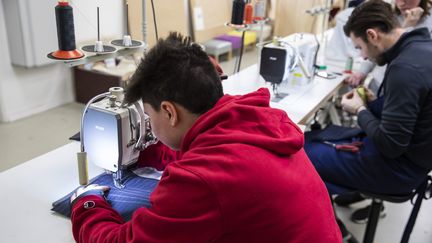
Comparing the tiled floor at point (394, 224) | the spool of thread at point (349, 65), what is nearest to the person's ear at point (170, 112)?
the tiled floor at point (394, 224)

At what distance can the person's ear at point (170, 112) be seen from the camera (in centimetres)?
88

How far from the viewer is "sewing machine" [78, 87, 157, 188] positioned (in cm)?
109

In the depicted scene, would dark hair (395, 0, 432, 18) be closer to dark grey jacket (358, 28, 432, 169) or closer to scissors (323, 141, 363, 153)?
dark grey jacket (358, 28, 432, 169)

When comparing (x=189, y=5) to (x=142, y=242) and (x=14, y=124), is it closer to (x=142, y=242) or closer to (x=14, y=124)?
(x=14, y=124)

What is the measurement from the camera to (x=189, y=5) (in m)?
4.50

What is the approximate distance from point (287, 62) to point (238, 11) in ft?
1.15

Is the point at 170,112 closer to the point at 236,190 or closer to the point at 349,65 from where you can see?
the point at 236,190

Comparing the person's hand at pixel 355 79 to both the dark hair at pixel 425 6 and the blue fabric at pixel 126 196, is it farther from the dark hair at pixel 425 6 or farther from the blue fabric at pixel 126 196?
the blue fabric at pixel 126 196

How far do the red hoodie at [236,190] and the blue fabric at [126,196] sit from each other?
0.23 m

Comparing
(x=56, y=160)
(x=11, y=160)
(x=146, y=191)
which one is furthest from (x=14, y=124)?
(x=146, y=191)

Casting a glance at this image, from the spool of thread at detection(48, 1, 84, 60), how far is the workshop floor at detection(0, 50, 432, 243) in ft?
6.12

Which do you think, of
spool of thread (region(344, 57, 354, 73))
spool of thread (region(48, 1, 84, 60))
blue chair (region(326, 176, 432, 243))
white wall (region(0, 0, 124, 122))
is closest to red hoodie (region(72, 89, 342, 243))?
spool of thread (region(48, 1, 84, 60))

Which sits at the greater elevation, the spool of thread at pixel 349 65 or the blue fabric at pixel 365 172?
the spool of thread at pixel 349 65

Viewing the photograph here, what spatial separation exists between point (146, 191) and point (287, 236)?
20.9 inches
